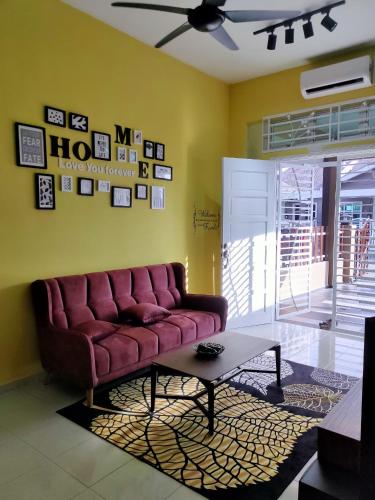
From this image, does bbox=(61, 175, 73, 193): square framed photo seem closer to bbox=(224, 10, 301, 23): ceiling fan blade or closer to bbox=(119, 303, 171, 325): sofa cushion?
bbox=(119, 303, 171, 325): sofa cushion

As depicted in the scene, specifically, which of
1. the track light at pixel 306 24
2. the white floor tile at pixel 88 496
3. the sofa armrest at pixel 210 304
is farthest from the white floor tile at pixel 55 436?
the track light at pixel 306 24

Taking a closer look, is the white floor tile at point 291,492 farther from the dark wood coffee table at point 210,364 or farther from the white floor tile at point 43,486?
the white floor tile at point 43,486

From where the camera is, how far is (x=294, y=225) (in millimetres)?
5391

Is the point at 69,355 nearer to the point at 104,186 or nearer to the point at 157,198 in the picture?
the point at 104,186

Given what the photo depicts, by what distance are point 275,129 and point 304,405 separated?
3.51 meters

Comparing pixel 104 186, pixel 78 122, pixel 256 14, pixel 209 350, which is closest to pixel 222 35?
pixel 256 14

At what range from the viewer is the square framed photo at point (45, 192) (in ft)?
9.87

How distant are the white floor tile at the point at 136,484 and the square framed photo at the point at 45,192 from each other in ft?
6.86

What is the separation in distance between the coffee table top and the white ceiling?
2.90 meters

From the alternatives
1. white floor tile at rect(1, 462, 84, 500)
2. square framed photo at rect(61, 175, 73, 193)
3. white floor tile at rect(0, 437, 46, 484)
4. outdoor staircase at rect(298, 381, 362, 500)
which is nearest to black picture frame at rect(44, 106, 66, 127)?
square framed photo at rect(61, 175, 73, 193)

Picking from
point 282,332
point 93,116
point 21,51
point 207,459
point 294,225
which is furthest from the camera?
point 294,225

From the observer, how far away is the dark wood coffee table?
2.25 metres

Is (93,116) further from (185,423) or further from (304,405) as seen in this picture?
(304,405)

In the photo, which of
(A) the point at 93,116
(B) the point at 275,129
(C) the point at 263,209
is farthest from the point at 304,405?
(B) the point at 275,129
